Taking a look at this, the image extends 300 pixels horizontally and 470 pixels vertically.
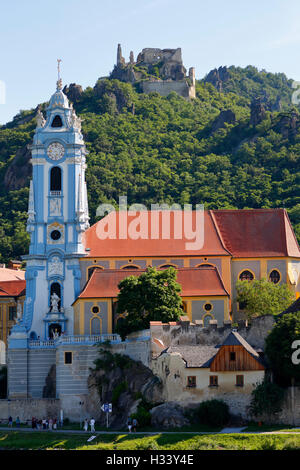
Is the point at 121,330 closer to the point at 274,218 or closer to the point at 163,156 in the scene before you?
the point at 274,218

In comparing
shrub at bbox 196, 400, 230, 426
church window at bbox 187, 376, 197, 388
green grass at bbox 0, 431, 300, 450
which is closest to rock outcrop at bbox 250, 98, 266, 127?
church window at bbox 187, 376, 197, 388

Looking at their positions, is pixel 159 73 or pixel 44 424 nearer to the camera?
pixel 44 424

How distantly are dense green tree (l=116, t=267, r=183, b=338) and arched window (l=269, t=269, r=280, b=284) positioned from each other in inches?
482

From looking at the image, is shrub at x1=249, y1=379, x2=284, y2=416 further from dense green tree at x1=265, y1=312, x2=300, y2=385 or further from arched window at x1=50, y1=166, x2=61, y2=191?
arched window at x1=50, y1=166, x2=61, y2=191

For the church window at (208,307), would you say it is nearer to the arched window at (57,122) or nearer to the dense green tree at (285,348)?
the dense green tree at (285,348)

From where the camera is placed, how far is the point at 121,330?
83562mm

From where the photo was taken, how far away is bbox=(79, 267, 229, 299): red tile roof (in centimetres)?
Answer: 8681

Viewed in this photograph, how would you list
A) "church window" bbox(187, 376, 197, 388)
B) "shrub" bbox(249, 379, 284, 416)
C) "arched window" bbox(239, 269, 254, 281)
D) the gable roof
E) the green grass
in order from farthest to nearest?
"arched window" bbox(239, 269, 254, 281)
the gable roof
"church window" bbox(187, 376, 197, 388)
"shrub" bbox(249, 379, 284, 416)
the green grass

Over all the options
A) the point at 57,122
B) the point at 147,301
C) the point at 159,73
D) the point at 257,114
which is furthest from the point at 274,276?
the point at 159,73

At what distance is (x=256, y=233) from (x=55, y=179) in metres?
18.2

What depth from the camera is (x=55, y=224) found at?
91.8 m

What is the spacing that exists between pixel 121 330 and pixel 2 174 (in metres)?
71.7

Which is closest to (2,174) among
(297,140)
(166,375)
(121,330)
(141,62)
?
(297,140)

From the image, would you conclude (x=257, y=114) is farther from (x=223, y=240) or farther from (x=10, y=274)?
(x=223, y=240)
